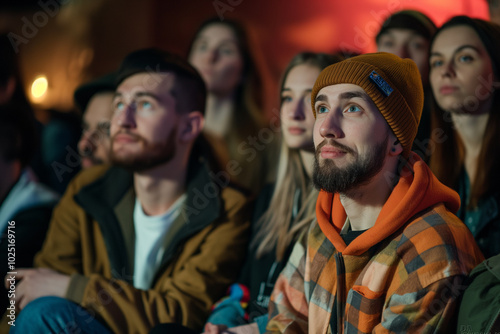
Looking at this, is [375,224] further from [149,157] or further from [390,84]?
[149,157]

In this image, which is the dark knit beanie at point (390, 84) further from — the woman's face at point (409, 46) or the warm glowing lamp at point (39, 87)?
the warm glowing lamp at point (39, 87)

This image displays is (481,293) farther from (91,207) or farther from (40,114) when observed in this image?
(40,114)

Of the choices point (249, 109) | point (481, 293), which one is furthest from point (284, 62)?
point (481, 293)

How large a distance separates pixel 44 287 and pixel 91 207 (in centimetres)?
37

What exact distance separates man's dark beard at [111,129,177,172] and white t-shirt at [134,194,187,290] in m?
0.18

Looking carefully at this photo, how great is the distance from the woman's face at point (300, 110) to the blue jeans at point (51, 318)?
1030 mm

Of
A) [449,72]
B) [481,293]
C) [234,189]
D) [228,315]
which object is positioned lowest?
[228,315]

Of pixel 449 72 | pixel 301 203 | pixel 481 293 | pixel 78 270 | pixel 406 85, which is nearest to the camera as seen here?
pixel 481 293

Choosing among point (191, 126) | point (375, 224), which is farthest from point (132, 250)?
point (375, 224)

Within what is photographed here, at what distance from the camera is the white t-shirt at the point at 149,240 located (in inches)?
91.3

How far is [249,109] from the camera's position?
103 inches

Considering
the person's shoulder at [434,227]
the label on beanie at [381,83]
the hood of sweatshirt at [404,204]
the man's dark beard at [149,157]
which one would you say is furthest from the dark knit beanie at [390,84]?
the man's dark beard at [149,157]

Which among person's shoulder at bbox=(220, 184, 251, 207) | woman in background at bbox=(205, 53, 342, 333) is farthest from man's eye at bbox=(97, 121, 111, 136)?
woman in background at bbox=(205, 53, 342, 333)

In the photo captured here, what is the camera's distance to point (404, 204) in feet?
4.81
